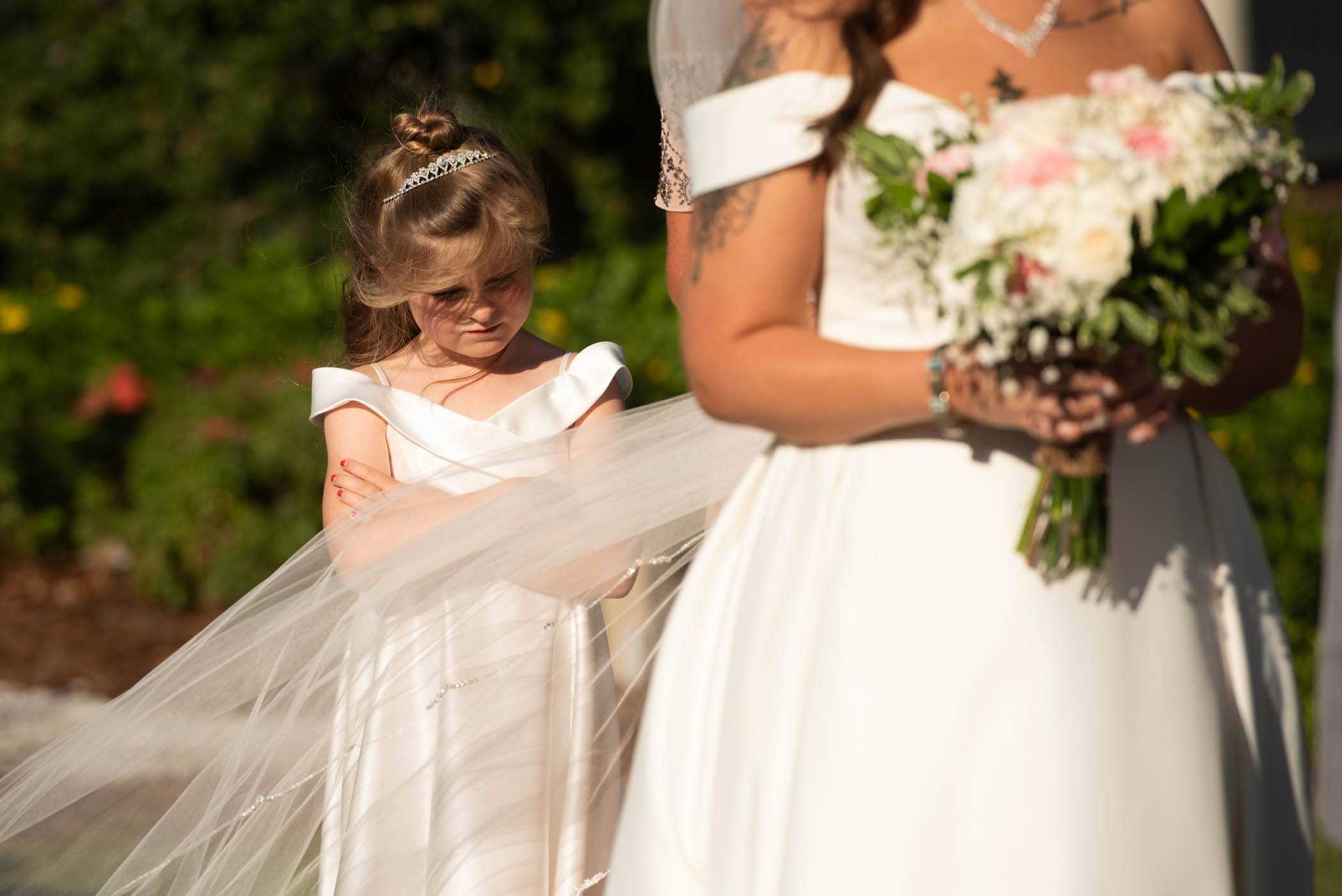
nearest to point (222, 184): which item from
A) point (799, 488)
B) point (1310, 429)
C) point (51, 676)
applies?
point (51, 676)

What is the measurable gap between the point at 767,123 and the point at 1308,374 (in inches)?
183

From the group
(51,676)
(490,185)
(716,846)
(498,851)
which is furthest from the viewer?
(51,676)

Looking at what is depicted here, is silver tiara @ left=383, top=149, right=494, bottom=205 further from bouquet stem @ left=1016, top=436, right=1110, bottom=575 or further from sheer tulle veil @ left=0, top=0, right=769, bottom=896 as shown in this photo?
bouquet stem @ left=1016, top=436, right=1110, bottom=575

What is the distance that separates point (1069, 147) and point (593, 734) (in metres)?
1.51

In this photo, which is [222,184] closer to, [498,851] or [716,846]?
[498,851]

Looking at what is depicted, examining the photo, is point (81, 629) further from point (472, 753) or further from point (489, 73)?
point (472, 753)

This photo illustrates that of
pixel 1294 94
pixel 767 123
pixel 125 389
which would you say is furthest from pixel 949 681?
pixel 125 389

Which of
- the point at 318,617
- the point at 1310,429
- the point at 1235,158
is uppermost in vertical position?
the point at 1235,158

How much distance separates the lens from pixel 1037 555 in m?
1.88

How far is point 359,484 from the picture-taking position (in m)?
2.87

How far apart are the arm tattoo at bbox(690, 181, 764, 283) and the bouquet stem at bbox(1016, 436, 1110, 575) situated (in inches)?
19.2

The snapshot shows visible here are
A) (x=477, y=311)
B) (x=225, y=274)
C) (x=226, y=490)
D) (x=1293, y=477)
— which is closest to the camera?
(x=477, y=311)

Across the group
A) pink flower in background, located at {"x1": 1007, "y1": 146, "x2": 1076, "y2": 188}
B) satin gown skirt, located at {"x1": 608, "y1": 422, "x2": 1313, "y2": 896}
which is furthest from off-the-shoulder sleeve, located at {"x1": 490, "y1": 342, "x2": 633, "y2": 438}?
pink flower in background, located at {"x1": 1007, "y1": 146, "x2": 1076, "y2": 188}

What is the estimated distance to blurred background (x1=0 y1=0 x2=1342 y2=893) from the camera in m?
6.64
